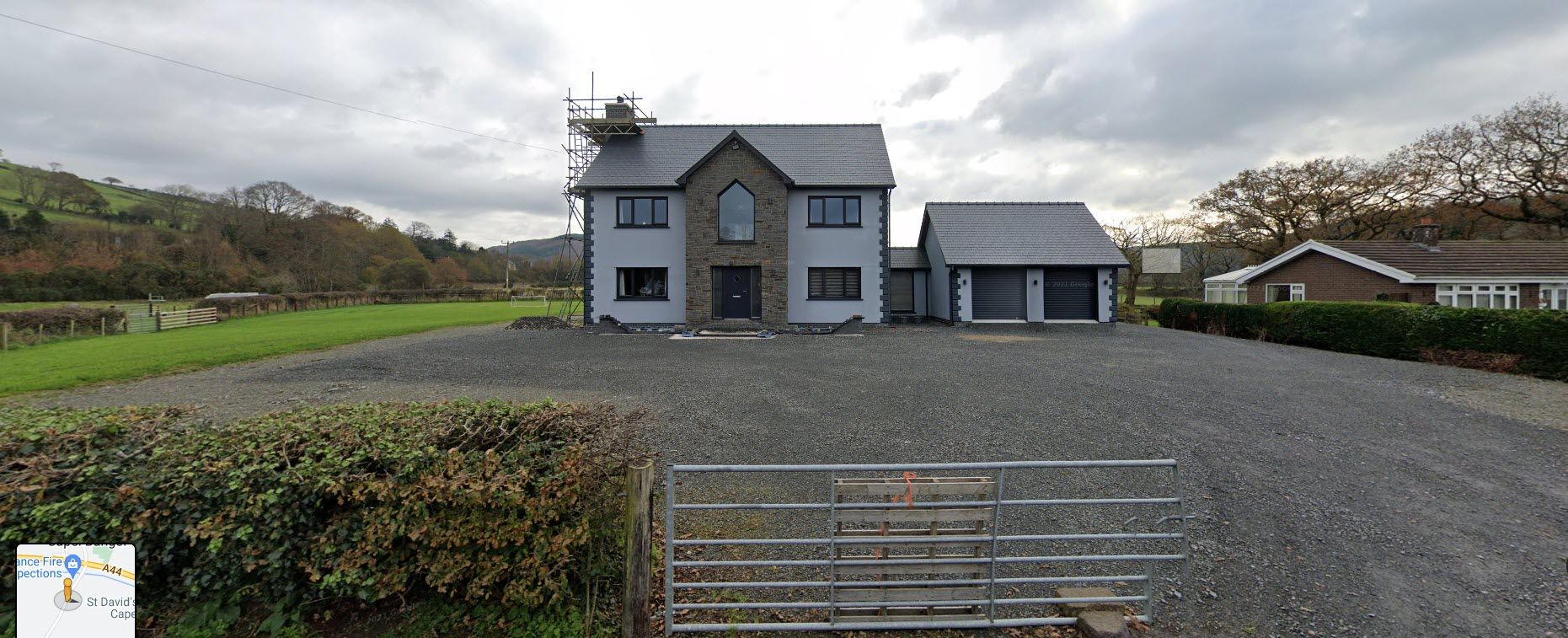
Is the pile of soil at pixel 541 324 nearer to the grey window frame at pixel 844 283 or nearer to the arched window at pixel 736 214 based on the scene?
the arched window at pixel 736 214

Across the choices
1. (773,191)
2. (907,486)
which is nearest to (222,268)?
(773,191)

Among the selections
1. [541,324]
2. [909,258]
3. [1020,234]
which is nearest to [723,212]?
[541,324]

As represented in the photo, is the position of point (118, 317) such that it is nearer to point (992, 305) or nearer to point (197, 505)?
point (197, 505)

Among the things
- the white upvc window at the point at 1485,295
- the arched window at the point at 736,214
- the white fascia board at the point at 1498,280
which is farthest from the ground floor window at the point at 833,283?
the white upvc window at the point at 1485,295

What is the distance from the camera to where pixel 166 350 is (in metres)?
15.4

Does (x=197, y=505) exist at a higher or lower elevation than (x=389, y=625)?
higher

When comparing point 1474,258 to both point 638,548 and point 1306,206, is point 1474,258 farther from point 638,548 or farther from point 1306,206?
point 638,548

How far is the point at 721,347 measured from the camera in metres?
16.1

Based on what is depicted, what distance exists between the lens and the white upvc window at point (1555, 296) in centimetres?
1916

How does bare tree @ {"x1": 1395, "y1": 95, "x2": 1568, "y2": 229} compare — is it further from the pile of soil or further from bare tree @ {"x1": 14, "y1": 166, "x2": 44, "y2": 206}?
bare tree @ {"x1": 14, "y1": 166, "x2": 44, "y2": 206}

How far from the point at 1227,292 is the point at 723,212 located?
31.0 metres

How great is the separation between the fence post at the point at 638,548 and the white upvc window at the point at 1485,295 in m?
29.8

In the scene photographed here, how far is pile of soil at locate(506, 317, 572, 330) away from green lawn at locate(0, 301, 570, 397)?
3.39 metres

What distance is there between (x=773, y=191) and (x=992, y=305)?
418 inches
